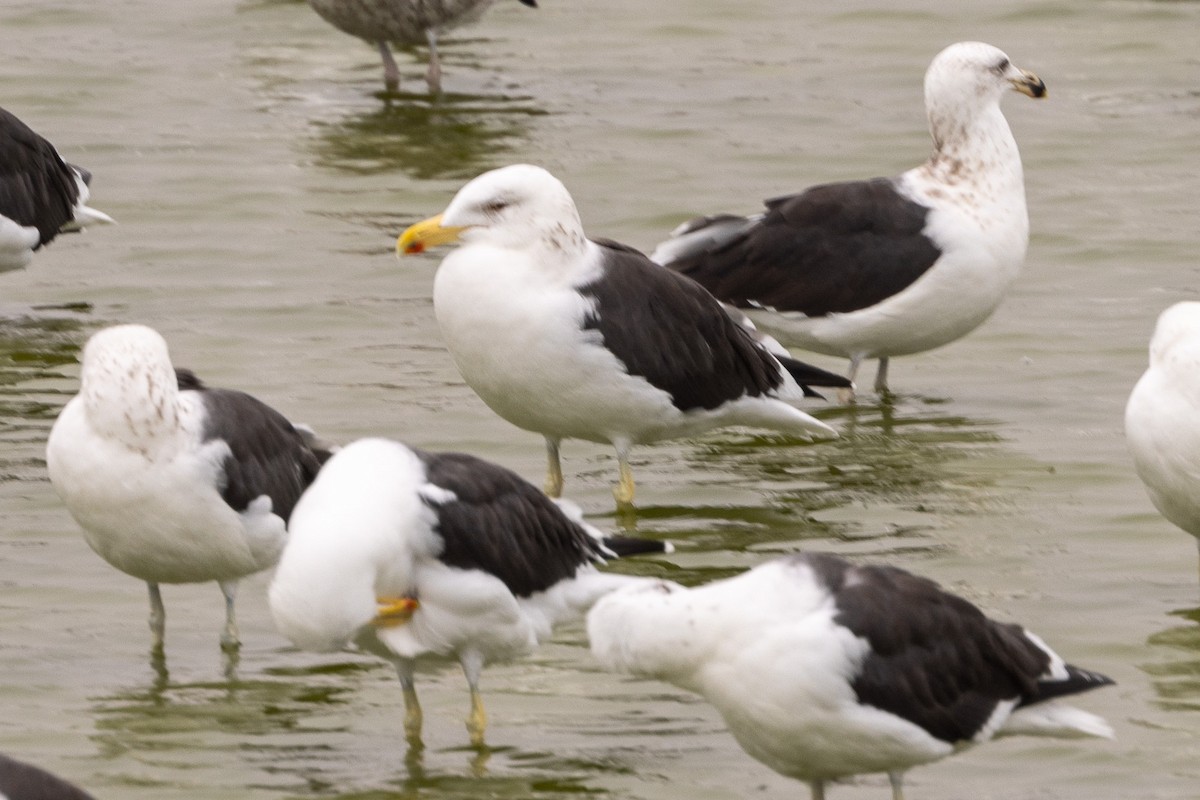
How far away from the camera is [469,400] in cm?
1277

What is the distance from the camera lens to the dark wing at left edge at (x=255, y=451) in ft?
29.5

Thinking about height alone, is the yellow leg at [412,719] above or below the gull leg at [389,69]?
below

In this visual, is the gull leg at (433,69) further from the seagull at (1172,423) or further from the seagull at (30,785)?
the seagull at (30,785)

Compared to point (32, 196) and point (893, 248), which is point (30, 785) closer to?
point (893, 248)

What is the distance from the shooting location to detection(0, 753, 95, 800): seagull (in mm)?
6238

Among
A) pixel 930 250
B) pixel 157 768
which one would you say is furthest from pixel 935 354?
pixel 157 768

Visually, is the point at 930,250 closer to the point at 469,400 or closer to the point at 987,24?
the point at 469,400

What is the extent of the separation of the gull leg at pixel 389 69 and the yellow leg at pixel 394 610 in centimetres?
1259

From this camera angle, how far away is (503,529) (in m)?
8.23

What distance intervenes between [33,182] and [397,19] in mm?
5299

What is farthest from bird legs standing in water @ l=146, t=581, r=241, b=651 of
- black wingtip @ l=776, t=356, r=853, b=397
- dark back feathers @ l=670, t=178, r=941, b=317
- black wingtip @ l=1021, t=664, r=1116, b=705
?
dark back feathers @ l=670, t=178, r=941, b=317

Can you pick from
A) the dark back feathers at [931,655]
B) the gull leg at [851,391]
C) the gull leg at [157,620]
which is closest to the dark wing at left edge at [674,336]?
the gull leg at [851,391]

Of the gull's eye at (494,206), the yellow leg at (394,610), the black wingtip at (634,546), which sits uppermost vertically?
the gull's eye at (494,206)

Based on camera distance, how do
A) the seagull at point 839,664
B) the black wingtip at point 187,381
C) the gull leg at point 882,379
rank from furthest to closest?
the gull leg at point 882,379, the black wingtip at point 187,381, the seagull at point 839,664
